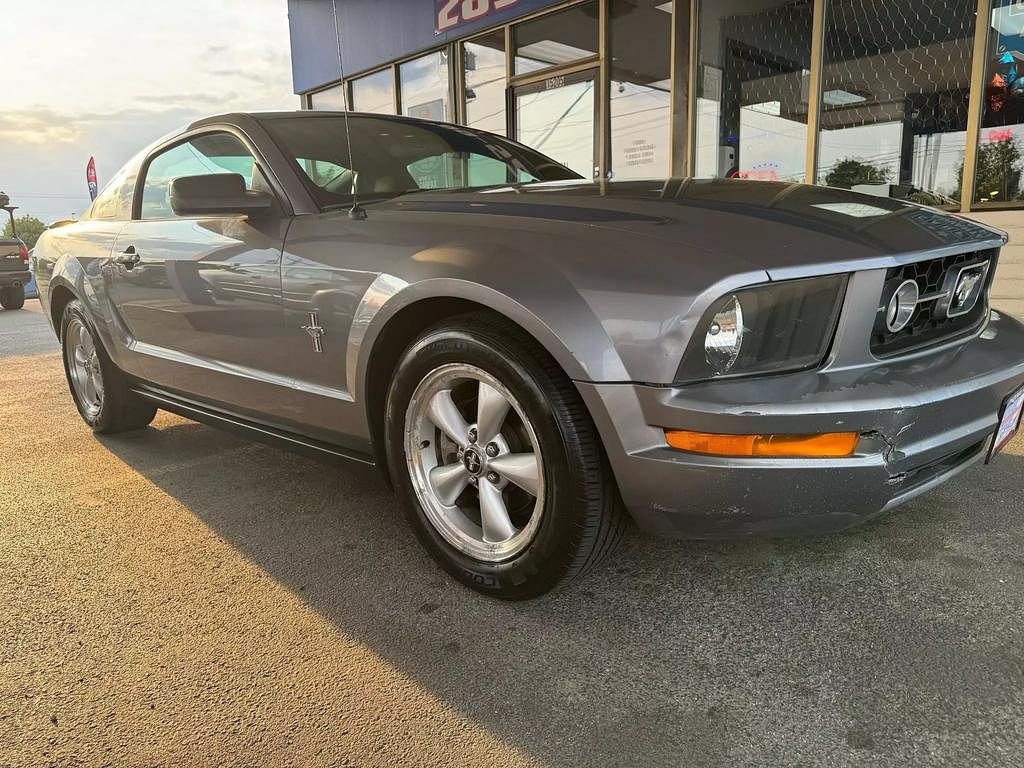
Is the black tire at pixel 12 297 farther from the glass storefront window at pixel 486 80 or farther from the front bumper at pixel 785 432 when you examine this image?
the front bumper at pixel 785 432

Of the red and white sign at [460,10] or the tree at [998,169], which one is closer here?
the tree at [998,169]

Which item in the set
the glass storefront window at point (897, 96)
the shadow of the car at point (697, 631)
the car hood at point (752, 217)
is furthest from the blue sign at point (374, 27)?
the shadow of the car at point (697, 631)

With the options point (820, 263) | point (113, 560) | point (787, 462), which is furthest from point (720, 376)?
point (113, 560)

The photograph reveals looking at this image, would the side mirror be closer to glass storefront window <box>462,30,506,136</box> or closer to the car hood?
the car hood

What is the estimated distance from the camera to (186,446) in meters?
3.66

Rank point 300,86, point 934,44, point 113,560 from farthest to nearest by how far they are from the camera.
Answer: point 300,86 → point 934,44 → point 113,560

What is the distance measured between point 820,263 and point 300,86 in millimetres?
12506

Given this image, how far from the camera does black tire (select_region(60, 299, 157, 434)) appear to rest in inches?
142

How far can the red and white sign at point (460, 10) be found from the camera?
8656 millimetres

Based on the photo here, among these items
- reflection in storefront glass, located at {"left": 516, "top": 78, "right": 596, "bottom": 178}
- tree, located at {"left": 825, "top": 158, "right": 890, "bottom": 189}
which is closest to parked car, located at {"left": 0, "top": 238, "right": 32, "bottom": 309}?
reflection in storefront glass, located at {"left": 516, "top": 78, "right": 596, "bottom": 178}

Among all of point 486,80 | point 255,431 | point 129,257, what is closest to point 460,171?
point 255,431

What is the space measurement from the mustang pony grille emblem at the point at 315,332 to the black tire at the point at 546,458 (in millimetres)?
352

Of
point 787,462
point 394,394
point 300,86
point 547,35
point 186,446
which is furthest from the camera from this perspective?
point 300,86

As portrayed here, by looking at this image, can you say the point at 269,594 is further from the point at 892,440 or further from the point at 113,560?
the point at 892,440
